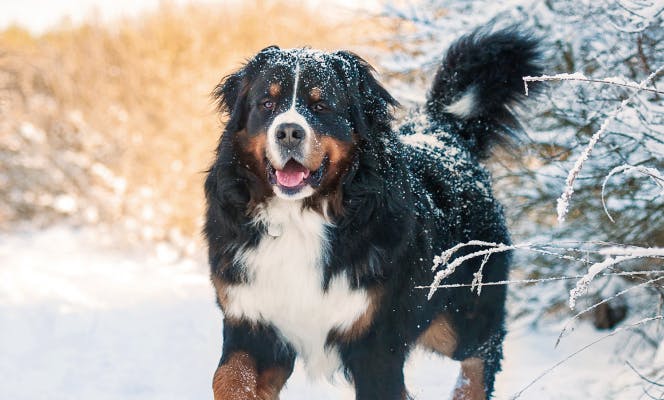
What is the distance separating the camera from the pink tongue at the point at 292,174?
3.14m

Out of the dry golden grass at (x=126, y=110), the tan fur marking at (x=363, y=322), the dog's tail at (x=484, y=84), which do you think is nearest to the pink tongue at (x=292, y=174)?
the tan fur marking at (x=363, y=322)

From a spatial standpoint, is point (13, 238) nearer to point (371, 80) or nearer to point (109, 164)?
point (109, 164)

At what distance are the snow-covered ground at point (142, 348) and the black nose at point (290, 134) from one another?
124 cm

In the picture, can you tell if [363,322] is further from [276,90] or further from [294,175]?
[276,90]

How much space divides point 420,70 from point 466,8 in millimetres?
635

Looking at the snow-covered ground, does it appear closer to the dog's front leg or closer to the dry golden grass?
the dog's front leg

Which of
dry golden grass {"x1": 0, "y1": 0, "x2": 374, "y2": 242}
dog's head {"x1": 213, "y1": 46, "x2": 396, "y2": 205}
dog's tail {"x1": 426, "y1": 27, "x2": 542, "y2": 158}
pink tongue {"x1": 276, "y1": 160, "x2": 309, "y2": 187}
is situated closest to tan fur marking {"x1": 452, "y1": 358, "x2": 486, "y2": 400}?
dog's tail {"x1": 426, "y1": 27, "x2": 542, "y2": 158}

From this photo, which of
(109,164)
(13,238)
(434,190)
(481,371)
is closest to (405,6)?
(434,190)

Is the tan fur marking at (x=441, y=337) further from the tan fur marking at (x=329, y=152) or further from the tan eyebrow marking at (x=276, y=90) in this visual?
→ the tan eyebrow marking at (x=276, y=90)

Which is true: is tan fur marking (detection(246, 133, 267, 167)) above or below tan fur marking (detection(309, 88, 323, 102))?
below

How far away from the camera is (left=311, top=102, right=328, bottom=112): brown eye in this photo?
3260 mm

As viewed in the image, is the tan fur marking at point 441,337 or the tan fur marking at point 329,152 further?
the tan fur marking at point 441,337

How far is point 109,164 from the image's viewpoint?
38.0 ft

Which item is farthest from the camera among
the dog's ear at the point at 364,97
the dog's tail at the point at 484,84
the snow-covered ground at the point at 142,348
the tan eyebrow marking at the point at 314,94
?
the snow-covered ground at the point at 142,348
